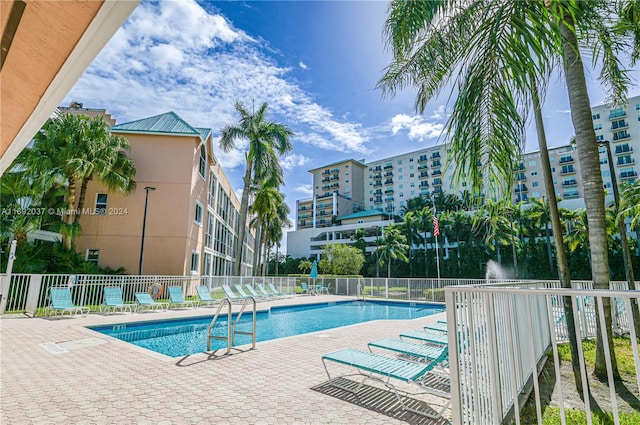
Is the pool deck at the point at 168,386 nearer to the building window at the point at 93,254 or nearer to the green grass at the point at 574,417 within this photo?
the green grass at the point at 574,417

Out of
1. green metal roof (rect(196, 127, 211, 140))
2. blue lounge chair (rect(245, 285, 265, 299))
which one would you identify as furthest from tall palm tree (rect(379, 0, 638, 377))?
green metal roof (rect(196, 127, 211, 140))

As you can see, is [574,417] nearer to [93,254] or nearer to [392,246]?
[93,254]

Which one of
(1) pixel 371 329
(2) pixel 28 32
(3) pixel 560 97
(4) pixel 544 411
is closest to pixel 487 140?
(3) pixel 560 97

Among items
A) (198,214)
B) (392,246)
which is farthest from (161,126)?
(392,246)

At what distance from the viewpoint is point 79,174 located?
13.4 m

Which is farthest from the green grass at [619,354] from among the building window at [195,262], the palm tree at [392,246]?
the palm tree at [392,246]

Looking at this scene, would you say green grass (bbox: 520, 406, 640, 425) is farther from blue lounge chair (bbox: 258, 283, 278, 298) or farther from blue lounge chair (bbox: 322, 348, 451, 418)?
blue lounge chair (bbox: 258, 283, 278, 298)

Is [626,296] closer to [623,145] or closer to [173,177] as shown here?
[173,177]

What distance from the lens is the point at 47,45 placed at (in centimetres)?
167

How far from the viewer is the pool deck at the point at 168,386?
3.47 meters

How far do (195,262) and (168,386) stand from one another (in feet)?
52.2

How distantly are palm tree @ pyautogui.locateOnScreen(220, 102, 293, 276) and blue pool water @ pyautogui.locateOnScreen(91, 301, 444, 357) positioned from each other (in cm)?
810

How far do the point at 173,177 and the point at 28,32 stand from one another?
17.1 meters

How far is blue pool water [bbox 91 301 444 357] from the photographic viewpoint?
848cm
